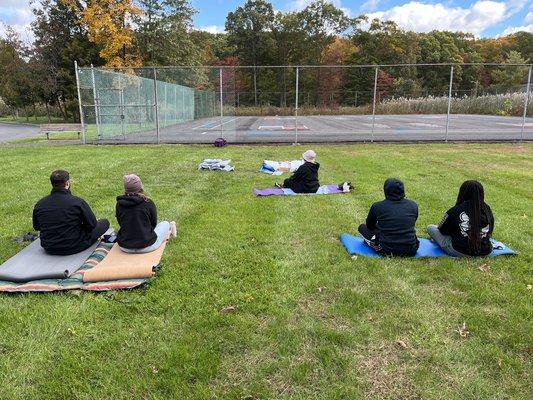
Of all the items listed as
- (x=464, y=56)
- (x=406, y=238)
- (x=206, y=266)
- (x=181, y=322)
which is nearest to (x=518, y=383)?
(x=406, y=238)

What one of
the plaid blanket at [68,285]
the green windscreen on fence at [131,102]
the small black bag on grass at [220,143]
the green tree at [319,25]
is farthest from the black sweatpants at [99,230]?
the green tree at [319,25]

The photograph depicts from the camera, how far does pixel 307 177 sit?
7.97 m

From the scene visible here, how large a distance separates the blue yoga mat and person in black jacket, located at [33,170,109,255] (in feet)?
10.0

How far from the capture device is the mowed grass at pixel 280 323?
2848 mm

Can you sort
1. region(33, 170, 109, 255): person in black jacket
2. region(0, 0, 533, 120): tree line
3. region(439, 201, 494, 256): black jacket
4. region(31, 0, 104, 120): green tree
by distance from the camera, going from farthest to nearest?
1. region(31, 0, 104, 120): green tree
2. region(0, 0, 533, 120): tree line
3. region(439, 201, 494, 256): black jacket
4. region(33, 170, 109, 255): person in black jacket

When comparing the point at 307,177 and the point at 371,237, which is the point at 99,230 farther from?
the point at 307,177

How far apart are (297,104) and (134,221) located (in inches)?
487

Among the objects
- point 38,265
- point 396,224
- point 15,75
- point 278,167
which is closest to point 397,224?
point 396,224

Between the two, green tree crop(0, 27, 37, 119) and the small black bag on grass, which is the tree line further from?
the small black bag on grass

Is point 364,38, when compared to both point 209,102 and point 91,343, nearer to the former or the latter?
point 209,102

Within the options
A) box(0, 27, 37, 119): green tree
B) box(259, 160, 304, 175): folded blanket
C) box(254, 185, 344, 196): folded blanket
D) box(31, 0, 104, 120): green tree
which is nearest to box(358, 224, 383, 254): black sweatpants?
box(254, 185, 344, 196): folded blanket

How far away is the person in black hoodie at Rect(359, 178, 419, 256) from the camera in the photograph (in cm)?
486

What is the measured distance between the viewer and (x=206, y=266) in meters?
4.67

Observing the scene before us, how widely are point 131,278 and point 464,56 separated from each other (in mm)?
71039
